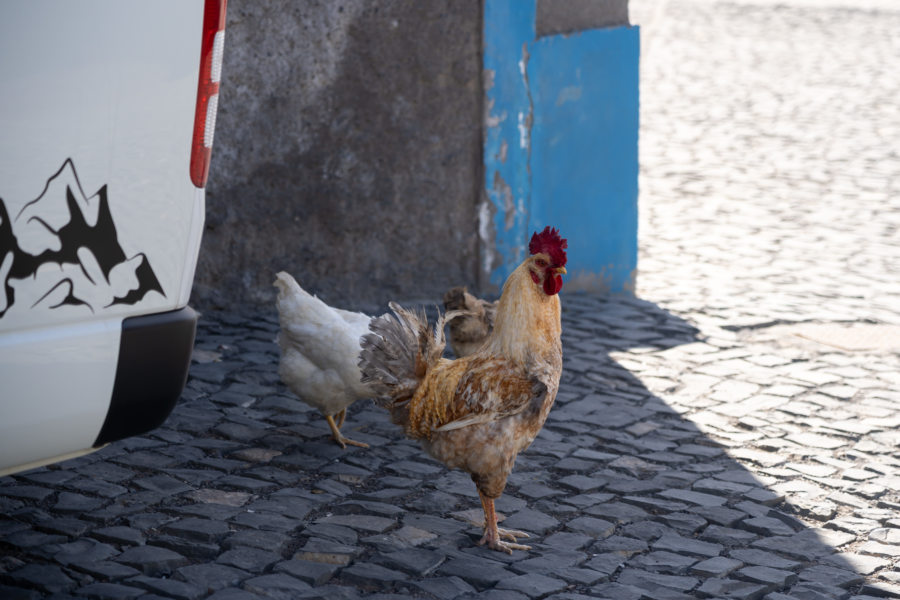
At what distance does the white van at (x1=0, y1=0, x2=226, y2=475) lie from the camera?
2.96m

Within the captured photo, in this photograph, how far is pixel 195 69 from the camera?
3.26 meters

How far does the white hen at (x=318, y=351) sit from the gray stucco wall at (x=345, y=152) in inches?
91.9

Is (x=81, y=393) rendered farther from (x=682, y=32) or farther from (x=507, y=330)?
(x=682, y=32)

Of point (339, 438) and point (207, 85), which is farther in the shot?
point (339, 438)

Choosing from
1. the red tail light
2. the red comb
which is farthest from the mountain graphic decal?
the red comb

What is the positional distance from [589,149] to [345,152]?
6.61 ft

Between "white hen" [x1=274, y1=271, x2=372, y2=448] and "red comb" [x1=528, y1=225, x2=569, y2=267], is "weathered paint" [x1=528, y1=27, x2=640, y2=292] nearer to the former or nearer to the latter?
"white hen" [x1=274, y1=271, x2=372, y2=448]

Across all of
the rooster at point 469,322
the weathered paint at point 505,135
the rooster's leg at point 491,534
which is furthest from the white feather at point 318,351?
the weathered paint at point 505,135

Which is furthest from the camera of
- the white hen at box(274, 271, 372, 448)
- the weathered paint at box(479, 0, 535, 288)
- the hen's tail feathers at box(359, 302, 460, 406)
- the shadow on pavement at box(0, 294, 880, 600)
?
the weathered paint at box(479, 0, 535, 288)

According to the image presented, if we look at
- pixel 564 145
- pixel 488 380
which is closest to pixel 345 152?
pixel 564 145

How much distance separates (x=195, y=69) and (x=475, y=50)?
5002 millimetres

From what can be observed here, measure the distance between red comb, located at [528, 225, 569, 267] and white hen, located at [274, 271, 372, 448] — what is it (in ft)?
3.97

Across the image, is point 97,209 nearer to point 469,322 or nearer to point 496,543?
point 496,543

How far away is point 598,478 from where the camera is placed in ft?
17.2
